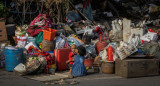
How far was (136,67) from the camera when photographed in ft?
28.4

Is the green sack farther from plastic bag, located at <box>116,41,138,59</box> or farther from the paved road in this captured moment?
plastic bag, located at <box>116,41,138,59</box>

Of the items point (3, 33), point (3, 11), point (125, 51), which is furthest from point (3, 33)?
point (125, 51)

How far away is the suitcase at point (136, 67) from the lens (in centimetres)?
855

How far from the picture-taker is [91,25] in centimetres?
1391

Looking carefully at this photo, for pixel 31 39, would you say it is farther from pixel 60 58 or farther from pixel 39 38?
pixel 60 58

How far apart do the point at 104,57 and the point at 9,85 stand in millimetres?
3412

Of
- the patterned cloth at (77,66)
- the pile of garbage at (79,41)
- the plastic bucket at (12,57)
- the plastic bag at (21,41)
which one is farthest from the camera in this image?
the plastic bag at (21,41)

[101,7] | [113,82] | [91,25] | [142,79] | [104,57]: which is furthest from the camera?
[101,7]

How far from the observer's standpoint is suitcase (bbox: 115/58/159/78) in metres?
8.55

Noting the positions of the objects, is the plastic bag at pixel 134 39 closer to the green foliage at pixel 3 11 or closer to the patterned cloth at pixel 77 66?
the patterned cloth at pixel 77 66

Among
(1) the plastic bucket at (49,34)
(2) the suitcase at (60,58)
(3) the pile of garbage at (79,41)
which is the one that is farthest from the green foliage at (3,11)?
(2) the suitcase at (60,58)

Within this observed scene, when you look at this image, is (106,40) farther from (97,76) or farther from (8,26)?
(8,26)

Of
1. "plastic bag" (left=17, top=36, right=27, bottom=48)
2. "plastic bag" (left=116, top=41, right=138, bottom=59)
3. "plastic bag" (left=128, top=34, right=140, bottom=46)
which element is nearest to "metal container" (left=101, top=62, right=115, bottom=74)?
"plastic bag" (left=116, top=41, right=138, bottom=59)

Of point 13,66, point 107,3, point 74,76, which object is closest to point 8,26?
point 13,66
